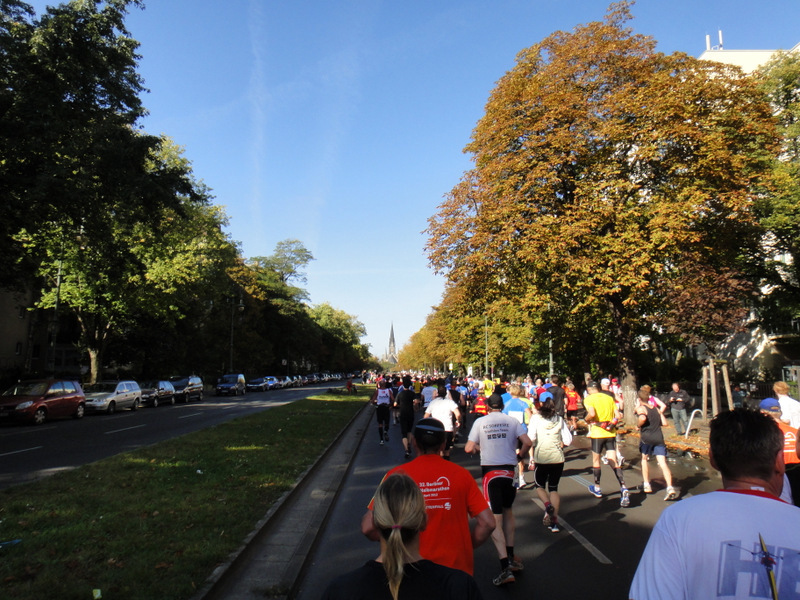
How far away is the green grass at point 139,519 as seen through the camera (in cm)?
475

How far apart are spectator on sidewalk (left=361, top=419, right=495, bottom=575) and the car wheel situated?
22514 mm

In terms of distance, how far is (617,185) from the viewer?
18344mm

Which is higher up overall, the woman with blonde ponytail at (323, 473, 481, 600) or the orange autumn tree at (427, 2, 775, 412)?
the orange autumn tree at (427, 2, 775, 412)

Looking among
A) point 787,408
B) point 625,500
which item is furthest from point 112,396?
point 787,408

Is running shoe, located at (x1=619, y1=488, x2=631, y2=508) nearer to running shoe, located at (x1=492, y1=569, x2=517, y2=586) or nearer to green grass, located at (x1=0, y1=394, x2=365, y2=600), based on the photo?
running shoe, located at (x1=492, y1=569, x2=517, y2=586)

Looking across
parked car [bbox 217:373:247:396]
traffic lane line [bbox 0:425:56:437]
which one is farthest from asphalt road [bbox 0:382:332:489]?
parked car [bbox 217:373:247:396]

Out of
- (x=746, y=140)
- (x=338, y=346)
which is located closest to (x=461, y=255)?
(x=746, y=140)

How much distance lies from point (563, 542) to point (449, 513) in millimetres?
4005

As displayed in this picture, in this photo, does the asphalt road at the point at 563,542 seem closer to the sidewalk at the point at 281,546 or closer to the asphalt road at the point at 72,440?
the sidewalk at the point at 281,546

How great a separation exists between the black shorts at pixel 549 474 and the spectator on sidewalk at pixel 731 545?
5.07 meters

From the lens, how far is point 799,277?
27234 mm

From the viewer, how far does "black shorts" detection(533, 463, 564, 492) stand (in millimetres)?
6930

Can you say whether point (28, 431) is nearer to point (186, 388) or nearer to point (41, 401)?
point (41, 401)

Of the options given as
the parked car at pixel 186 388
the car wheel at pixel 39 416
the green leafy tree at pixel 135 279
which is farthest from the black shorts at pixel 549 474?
the parked car at pixel 186 388
